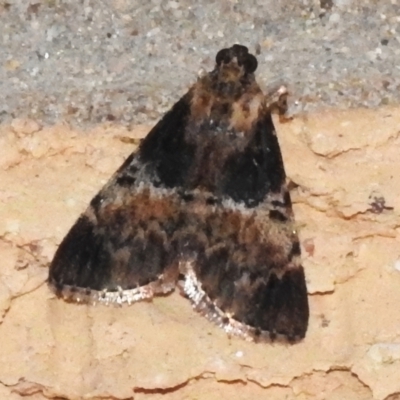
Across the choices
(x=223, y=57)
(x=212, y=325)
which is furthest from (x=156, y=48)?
(x=212, y=325)

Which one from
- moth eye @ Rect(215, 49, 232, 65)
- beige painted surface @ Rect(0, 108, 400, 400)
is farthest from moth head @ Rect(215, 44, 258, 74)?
beige painted surface @ Rect(0, 108, 400, 400)

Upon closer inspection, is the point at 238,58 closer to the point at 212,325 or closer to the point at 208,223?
the point at 208,223

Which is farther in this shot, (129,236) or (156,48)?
(129,236)

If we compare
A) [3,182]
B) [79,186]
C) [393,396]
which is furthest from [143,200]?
[393,396]

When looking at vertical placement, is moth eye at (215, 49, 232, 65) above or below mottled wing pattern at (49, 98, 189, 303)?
above

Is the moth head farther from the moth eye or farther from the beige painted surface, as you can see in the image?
the beige painted surface

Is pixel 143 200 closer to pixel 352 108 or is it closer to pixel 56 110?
pixel 56 110
